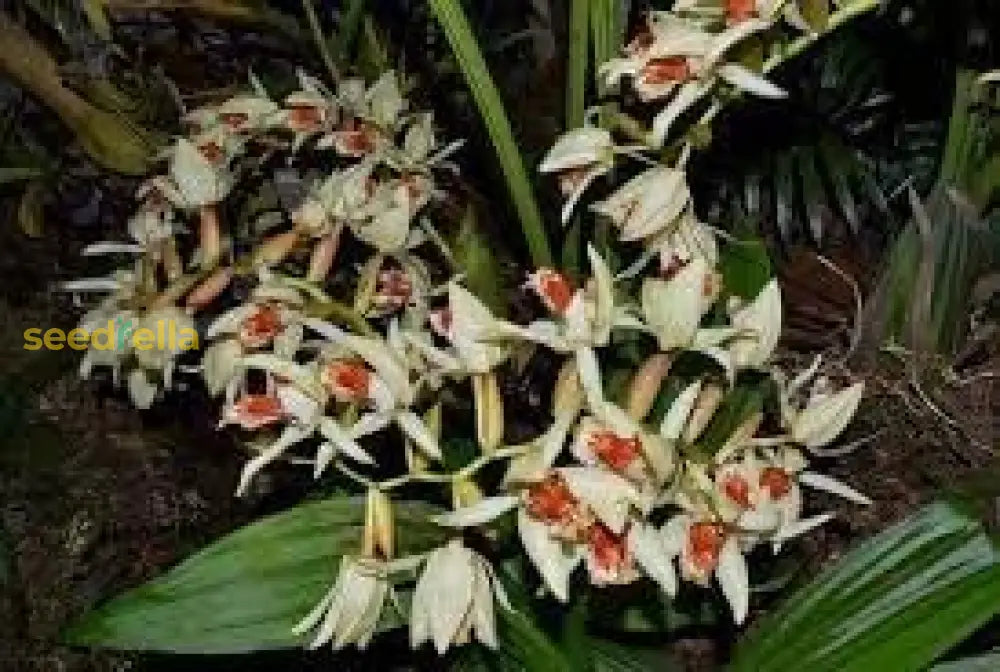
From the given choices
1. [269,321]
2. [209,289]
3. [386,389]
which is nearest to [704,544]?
[386,389]

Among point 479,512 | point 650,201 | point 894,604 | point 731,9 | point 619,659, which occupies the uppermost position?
point 731,9

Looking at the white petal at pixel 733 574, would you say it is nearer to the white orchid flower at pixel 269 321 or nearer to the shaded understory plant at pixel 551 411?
the shaded understory plant at pixel 551 411

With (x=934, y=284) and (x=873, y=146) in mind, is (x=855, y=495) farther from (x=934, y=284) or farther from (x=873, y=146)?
(x=873, y=146)

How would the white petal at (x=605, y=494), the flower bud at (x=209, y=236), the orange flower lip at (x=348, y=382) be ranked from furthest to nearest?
the flower bud at (x=209, y=236) → the orange flower lip at (x=348, y=382) → the white petal at (x=605, y=494)

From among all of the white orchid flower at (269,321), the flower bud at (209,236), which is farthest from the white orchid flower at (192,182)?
the white orchid flower at (269,321)

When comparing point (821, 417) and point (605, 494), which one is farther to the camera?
point (821, 417)

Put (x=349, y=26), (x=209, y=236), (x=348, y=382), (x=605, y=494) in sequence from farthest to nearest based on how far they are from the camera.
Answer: (x=349, y=26) < (x=209, y=236) < (x=348, y=382) < (x=605, y=494)

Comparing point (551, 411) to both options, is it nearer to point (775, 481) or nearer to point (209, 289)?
point (775, 481)
